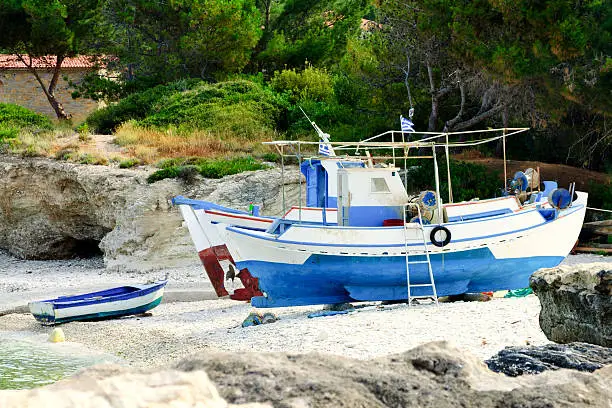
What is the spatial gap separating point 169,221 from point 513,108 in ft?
36.2

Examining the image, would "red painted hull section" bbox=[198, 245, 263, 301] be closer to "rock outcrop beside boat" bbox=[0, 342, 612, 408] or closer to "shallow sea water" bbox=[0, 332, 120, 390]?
"shallow sea water" bbox=[0, 332, 120, 390]

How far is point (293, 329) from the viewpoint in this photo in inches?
577

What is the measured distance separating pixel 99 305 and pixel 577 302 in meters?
12.8

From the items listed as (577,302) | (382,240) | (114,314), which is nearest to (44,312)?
(114,314)

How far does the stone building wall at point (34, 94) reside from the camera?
45125 millimetres

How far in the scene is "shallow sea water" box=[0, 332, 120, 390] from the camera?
13070 millimetres

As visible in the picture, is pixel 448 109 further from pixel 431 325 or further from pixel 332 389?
pixel 332 389

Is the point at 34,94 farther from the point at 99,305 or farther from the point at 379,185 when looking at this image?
the point at 379,185

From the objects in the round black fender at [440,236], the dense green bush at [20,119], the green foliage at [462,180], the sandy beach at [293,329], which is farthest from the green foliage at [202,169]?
the round black fender at [440,236]

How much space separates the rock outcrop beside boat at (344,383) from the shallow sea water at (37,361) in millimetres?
9223

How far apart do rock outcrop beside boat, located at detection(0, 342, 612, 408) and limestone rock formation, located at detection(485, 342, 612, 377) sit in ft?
3.70

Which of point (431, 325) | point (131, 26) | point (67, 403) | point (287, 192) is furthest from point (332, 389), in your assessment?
point (131, 26)

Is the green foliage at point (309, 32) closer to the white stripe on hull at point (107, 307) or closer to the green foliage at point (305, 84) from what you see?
the green foliage at point (305, 84)

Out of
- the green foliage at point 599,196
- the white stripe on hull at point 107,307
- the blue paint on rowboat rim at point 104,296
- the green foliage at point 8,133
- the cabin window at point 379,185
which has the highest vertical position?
the green foliage at point 8,133
